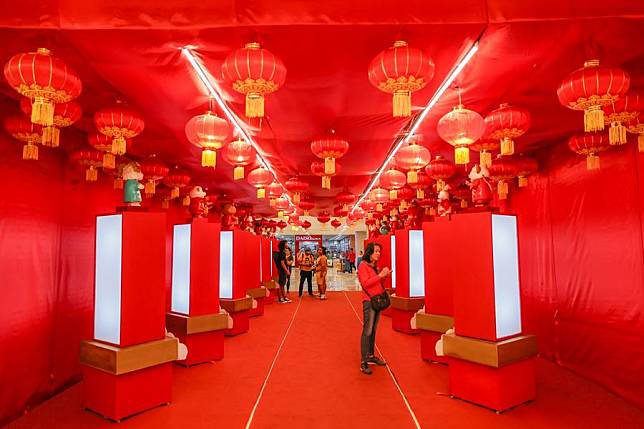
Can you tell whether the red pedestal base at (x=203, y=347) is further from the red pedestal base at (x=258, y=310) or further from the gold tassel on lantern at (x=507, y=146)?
the gold tassel on lantern at (x=507, y=146)

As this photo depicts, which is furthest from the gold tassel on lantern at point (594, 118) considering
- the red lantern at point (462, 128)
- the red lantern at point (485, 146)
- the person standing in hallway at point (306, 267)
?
the person standing in hallway at point (306, 267)

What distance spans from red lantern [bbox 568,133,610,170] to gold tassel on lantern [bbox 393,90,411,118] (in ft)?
8.11

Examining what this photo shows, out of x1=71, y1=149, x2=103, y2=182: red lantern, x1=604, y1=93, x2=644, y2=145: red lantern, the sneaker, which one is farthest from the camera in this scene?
the sneaker

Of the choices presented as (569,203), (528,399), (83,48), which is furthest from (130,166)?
(569,203)

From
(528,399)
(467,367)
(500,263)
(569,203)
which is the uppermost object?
(569,203)

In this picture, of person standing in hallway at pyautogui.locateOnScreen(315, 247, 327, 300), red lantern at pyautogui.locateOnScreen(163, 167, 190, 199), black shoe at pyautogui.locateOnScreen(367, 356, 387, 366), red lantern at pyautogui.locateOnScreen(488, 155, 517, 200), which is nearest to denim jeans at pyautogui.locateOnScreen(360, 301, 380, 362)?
black shoe at pyautogui.locateOnScreen(367, 356, 387, 366)

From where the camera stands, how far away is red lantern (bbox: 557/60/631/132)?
8.71ft

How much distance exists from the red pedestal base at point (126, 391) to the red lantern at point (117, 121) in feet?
6.74

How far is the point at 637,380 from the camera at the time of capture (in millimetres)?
4027

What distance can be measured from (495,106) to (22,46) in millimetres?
4234

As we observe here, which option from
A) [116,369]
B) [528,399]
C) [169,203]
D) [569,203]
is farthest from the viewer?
[169,203]

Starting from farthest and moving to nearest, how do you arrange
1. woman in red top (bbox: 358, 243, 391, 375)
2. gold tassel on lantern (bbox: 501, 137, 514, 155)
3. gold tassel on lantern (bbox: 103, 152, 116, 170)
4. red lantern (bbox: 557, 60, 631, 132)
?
woman in red top (bbox: 358, 243, 391, 375), gold tassel on lantern (bbox: 103, 152, 116, 170), gold tassel on lantern (bbox: 501, 137, 514, 155), red lantern (bbox: 557, 60, 631, 132)

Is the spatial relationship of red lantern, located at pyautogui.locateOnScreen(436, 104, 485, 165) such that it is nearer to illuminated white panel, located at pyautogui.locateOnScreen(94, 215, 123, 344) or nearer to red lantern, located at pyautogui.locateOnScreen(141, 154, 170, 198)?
illuminated white panel, located at pyautogui.locateOnScreen(94, 215, 123, 344)

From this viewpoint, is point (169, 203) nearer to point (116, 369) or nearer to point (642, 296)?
point (116, 369)
